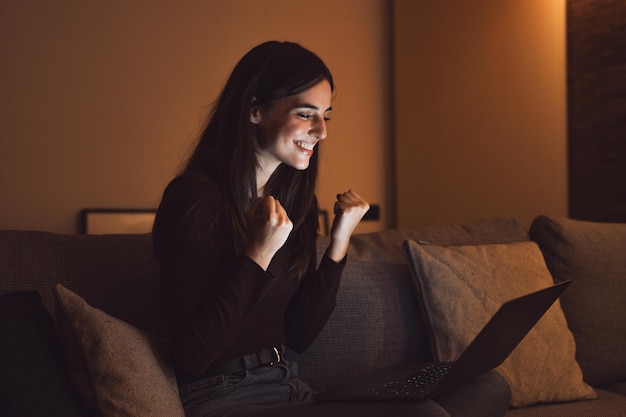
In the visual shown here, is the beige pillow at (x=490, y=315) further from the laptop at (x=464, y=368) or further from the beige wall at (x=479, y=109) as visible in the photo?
the beige wall at (x=479, y=109)

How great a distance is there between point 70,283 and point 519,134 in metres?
2.35

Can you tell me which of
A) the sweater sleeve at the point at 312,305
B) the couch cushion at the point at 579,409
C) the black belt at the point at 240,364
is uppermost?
the sweater sleeve at the point at 312,305

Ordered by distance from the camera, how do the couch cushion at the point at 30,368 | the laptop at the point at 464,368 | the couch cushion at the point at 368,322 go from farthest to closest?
the couch cushion at the point at 368,322
the laptop at the point at 464,368
the couch cushion at the point at 30,368

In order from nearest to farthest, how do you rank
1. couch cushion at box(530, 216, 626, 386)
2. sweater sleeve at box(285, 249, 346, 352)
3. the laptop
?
1. the laptop
2. sweater sleeve at box(285, 249, 346, 352)
3. couch cushion at box(530, 216, 626, 386)

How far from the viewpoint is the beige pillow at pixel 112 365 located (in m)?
1.33

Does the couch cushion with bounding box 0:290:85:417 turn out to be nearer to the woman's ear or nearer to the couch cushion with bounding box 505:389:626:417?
the woman's ear

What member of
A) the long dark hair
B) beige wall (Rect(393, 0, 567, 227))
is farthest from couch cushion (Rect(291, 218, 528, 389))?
beige wall (Rect(393, 0, 567, 227))

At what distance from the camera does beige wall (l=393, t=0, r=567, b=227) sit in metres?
3.35

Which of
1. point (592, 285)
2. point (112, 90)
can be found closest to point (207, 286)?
point (592, 285)

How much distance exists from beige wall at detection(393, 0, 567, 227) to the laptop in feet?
5.90

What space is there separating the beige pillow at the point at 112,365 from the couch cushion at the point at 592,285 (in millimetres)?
1304

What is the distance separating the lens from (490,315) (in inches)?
82.4

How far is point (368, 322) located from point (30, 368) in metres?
0.96

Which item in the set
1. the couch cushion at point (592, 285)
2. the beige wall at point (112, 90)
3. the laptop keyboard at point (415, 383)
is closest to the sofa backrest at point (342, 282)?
the couch cushion at point (592, 285)
